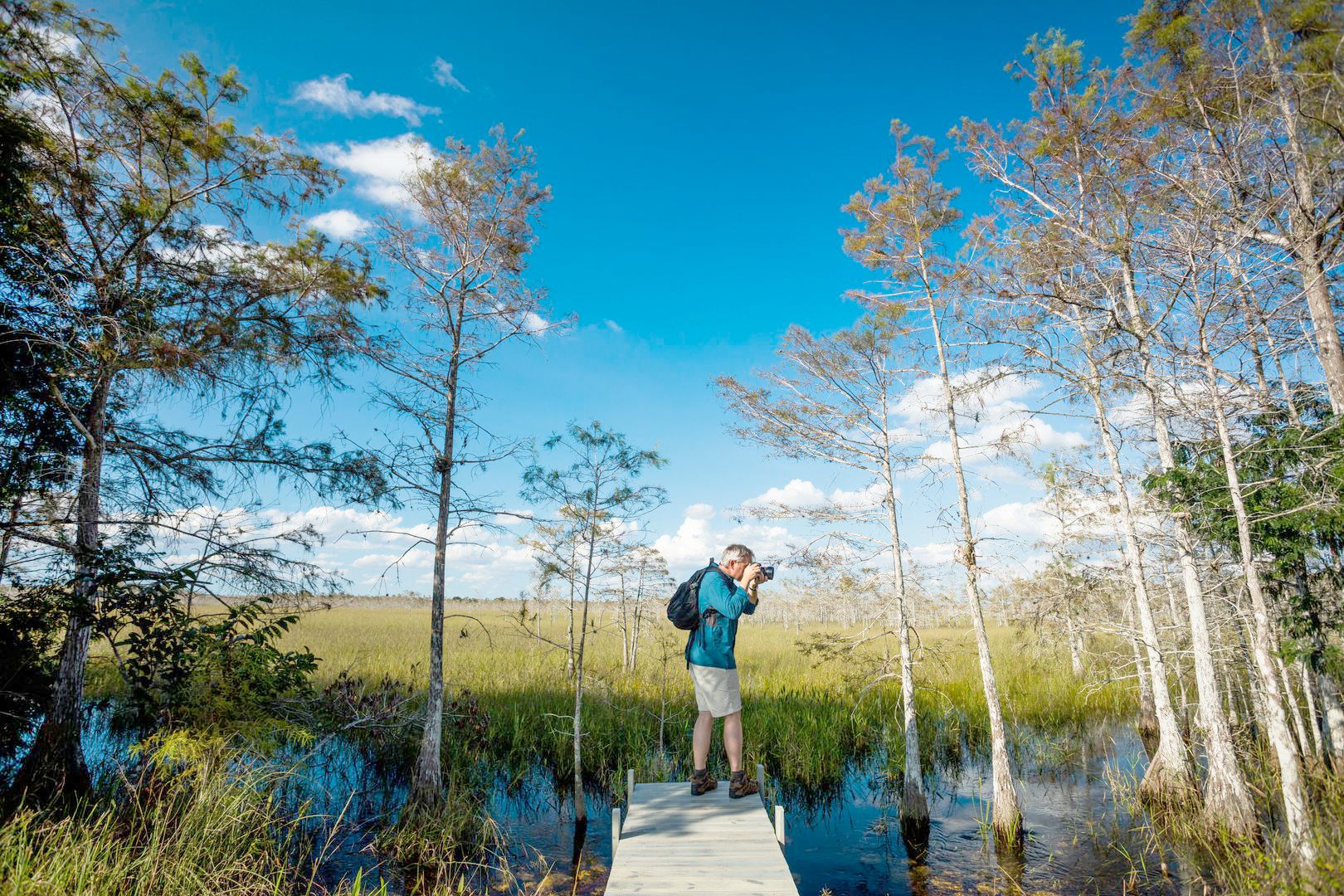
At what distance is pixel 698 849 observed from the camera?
16.6ft

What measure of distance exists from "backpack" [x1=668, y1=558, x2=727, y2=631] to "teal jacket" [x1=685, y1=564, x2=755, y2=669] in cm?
6

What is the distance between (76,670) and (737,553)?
28.2ft

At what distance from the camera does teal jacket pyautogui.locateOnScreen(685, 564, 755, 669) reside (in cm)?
544

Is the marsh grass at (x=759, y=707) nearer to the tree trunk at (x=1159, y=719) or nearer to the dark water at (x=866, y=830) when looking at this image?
the dark water at (x=866, y=830)

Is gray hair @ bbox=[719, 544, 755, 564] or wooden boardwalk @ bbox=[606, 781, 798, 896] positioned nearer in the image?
wooden boardwalk @ bbox=[606, 781, 798, 896]

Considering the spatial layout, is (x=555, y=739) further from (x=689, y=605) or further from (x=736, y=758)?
(x=689, y=605)

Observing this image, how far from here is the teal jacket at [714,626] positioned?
17.8 feet

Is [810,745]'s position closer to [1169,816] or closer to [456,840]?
[1169,816]

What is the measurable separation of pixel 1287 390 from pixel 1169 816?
20.8ft

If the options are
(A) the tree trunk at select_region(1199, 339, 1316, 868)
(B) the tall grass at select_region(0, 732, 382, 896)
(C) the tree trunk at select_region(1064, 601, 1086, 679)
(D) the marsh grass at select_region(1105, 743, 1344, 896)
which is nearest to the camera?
(D) the marsh grass at select_region(1105, 743, 1344, 896)

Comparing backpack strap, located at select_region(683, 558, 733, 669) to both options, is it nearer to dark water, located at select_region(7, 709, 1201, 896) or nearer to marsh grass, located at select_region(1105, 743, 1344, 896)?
dark water, located at select_region(7, 709, 1201, 896)

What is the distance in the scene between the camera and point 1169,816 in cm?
829

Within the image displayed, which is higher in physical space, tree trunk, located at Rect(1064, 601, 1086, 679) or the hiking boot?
tree trunk, located at Rect(1064, 601, 1086, 679)

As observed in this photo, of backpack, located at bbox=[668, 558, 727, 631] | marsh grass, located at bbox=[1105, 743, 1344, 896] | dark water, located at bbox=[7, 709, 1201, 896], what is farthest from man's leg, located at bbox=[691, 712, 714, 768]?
marsh grass, located at bbox=[1105, 743, 1344, 896]
